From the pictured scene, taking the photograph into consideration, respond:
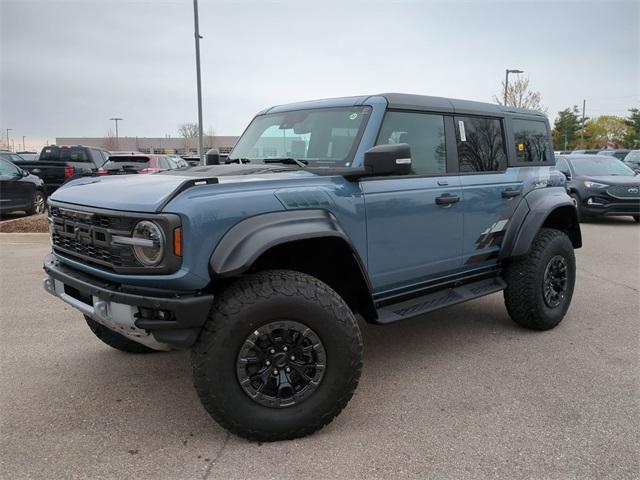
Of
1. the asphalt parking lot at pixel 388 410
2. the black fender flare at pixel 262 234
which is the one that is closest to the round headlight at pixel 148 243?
the black fender flare at pixel 262 234

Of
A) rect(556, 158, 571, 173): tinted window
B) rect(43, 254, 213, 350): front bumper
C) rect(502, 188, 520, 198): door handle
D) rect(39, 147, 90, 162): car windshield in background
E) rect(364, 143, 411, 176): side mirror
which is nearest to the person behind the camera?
rect(43, 254, 213, 350): front bumper

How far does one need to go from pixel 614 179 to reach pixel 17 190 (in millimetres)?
13510

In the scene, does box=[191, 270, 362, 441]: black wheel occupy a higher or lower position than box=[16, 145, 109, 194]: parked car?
lower

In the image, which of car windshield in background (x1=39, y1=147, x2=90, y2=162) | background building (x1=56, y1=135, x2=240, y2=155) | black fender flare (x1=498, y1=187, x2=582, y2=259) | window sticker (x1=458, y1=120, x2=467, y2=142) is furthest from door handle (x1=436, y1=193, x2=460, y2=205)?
background building (x1=56, y1=135, x2=240, y2=155)

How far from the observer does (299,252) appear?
326 centimetres

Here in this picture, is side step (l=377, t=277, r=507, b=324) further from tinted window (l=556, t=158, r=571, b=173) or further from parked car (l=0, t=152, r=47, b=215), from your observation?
parked car (l=0, t=152, r=47, b=215)

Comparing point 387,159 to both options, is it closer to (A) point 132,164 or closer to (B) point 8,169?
(B) point 8,169

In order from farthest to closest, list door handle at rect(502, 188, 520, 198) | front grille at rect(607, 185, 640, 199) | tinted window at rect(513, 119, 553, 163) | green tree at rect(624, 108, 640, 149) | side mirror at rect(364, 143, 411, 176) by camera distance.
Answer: green tree at rect(624, 108, 640, 149) < front grille at rect(607, 185, 640, 199) < tinted window at rect(513, 119, 553, 163) < door handle at rect(502, 188, 520, 198) < side mirror at rect(364, 143, 411, 176)

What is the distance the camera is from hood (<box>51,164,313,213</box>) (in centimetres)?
272

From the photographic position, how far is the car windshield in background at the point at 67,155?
56.7 ft

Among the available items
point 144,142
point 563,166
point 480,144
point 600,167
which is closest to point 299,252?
point 480,144

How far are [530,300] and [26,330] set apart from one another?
14.5ft

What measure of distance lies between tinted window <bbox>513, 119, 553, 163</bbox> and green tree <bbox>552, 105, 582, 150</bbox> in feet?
205

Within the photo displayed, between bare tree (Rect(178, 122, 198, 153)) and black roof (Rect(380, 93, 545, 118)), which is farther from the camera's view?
bare tree (Rect(178, 122, 198, 153))
